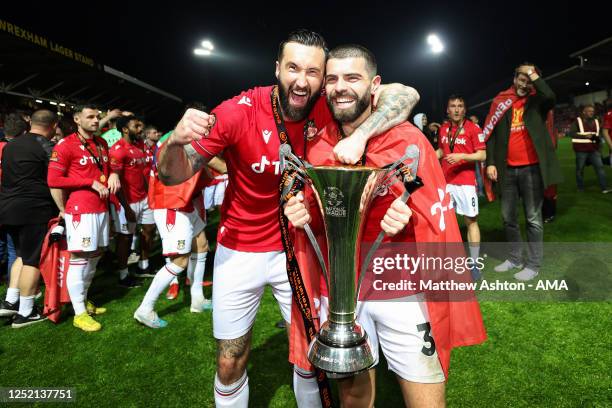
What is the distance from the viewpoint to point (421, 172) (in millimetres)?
1683

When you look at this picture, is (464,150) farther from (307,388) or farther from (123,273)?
(123,273)

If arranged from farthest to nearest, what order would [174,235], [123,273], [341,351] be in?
[123,273], [174,235], [341,351]

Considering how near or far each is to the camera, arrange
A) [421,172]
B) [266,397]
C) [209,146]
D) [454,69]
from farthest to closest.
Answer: [454,69], [266,397], [209,146], [421,172]

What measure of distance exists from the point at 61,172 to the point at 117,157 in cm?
203

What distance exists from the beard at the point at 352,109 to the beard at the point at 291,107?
326 mm

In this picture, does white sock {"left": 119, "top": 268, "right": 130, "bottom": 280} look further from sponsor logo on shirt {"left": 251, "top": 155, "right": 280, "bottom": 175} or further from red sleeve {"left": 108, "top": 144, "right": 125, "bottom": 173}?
sponsor logo on shirt {"left": 251, "top": 155, "right": 280, "bottom": 175}

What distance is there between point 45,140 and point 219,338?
3.94 meters

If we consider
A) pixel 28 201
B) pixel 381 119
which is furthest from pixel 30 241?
pixel 381 119

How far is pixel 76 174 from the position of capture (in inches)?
170

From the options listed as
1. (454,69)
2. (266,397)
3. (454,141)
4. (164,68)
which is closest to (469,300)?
(266,397)

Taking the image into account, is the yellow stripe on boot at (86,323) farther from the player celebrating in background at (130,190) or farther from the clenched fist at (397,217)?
the clenched fist at (397,217)

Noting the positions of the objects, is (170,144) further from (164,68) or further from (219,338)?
(164,68)

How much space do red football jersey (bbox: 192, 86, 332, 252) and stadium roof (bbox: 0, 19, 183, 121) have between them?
1632 centimetres

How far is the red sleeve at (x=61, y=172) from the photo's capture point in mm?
4176
